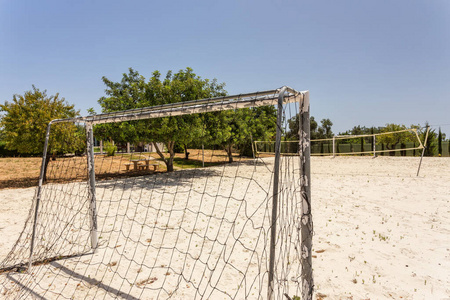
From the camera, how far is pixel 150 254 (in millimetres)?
3646

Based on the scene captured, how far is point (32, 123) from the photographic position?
9633mm

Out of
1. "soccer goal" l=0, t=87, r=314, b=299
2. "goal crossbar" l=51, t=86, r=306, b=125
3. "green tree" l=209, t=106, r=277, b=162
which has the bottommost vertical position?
"soccer goal" l=0, t=87, r=314, b=299

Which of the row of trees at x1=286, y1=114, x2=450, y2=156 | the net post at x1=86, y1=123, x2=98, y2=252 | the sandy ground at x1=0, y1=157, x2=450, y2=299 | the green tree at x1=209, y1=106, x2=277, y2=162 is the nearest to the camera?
the sandy ground at x1=0, y1=157, x2=450, y2=299

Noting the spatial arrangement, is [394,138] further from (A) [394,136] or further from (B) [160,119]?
(B) [160,119]

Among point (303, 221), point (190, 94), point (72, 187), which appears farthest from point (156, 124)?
point (303, 221)

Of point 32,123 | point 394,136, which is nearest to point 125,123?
point 32,123

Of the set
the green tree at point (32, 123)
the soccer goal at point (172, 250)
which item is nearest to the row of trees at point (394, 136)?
the soccer goal at point (172, 250)

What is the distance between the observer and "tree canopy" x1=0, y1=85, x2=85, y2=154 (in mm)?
9616

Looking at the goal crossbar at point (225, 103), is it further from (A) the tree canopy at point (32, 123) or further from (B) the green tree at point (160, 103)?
(A) the tree canopy at point (32, 123)

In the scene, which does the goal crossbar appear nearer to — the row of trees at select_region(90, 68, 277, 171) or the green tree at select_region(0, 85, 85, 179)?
the row of trees at select_region(90, 68, 277, 171)

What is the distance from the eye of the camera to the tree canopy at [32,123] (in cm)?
962

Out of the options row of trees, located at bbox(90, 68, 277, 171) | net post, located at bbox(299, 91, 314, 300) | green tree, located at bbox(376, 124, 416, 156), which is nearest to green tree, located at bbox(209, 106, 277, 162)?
row of trees, located at bbox(90, 68, 277, 171)

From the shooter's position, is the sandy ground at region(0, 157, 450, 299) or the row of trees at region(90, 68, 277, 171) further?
the row of trees at region(90, 68, 277, 171)

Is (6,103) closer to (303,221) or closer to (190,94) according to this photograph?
(190,94)
